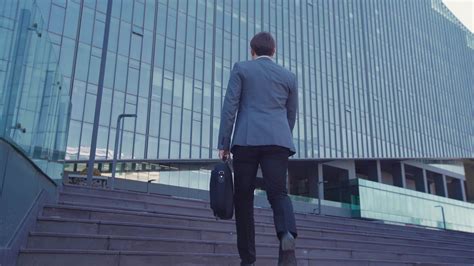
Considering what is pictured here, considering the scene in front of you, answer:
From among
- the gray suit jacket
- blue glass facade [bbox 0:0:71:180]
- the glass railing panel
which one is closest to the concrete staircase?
blue glass facade [bbox 0:0:71:180]

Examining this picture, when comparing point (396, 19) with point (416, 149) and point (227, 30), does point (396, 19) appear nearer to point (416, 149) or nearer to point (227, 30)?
point (416, 149)

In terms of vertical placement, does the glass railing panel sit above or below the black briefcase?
above

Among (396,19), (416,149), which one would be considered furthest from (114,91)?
(396,19)

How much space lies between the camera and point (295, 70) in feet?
137

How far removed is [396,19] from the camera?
56.6 m

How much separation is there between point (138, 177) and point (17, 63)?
25.2m

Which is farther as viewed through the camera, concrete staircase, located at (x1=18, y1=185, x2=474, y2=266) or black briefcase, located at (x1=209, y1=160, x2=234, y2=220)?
concrete staircase, located at (x1=18, y1=185, x2=474, y2=266)

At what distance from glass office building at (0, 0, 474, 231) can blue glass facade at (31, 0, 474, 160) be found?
0.10 metres

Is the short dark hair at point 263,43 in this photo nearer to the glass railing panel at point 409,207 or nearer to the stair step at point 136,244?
the stair step at point 136,244

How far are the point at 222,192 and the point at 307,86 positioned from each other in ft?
132

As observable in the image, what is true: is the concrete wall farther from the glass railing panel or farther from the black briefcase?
the glass railing panel

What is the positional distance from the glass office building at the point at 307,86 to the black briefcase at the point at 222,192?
3.75 m

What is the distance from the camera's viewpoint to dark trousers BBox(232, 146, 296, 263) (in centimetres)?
330

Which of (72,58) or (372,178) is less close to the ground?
(72,58)
